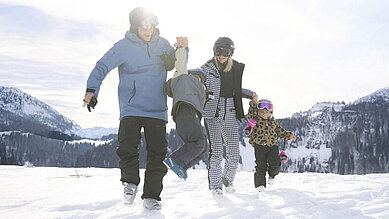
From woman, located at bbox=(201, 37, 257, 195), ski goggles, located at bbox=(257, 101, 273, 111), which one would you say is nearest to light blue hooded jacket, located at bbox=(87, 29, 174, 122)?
woman, located at bbox=(201, 37, 257, 195)

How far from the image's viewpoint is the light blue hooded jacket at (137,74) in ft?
12.9

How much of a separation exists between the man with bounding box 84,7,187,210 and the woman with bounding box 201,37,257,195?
1.42 metres

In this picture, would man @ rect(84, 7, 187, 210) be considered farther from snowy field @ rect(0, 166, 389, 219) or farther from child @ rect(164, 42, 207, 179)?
snowy field @ rect(0, 166, 389, 219)

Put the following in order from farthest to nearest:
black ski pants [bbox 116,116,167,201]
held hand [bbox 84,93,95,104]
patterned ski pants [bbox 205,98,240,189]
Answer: patterned ski pants [bbox 205,98,240,189], black ski pants [bbox 116,116,167,201], held hand [bbox 84,93,95,104]

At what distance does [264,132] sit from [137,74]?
2.92 meters

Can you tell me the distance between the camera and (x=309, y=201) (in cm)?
386

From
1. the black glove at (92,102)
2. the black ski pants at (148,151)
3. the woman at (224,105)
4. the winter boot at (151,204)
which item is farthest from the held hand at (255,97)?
the black glove at (92,102)

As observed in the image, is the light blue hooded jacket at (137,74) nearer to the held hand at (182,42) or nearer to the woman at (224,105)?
the held hand at (182,42)


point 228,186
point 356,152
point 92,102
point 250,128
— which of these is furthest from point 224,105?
point 356,152

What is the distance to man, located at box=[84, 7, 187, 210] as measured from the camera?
3.89m

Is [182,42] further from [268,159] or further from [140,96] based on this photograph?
[268,159]

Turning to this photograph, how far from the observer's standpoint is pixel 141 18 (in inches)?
157

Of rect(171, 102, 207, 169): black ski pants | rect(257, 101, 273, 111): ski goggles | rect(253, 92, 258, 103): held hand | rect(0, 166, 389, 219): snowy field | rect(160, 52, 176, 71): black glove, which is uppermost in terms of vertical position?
rect(160, 52, 176, 71): black glove

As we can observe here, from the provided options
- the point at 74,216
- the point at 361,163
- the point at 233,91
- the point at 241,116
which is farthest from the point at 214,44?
the point at 361,163
